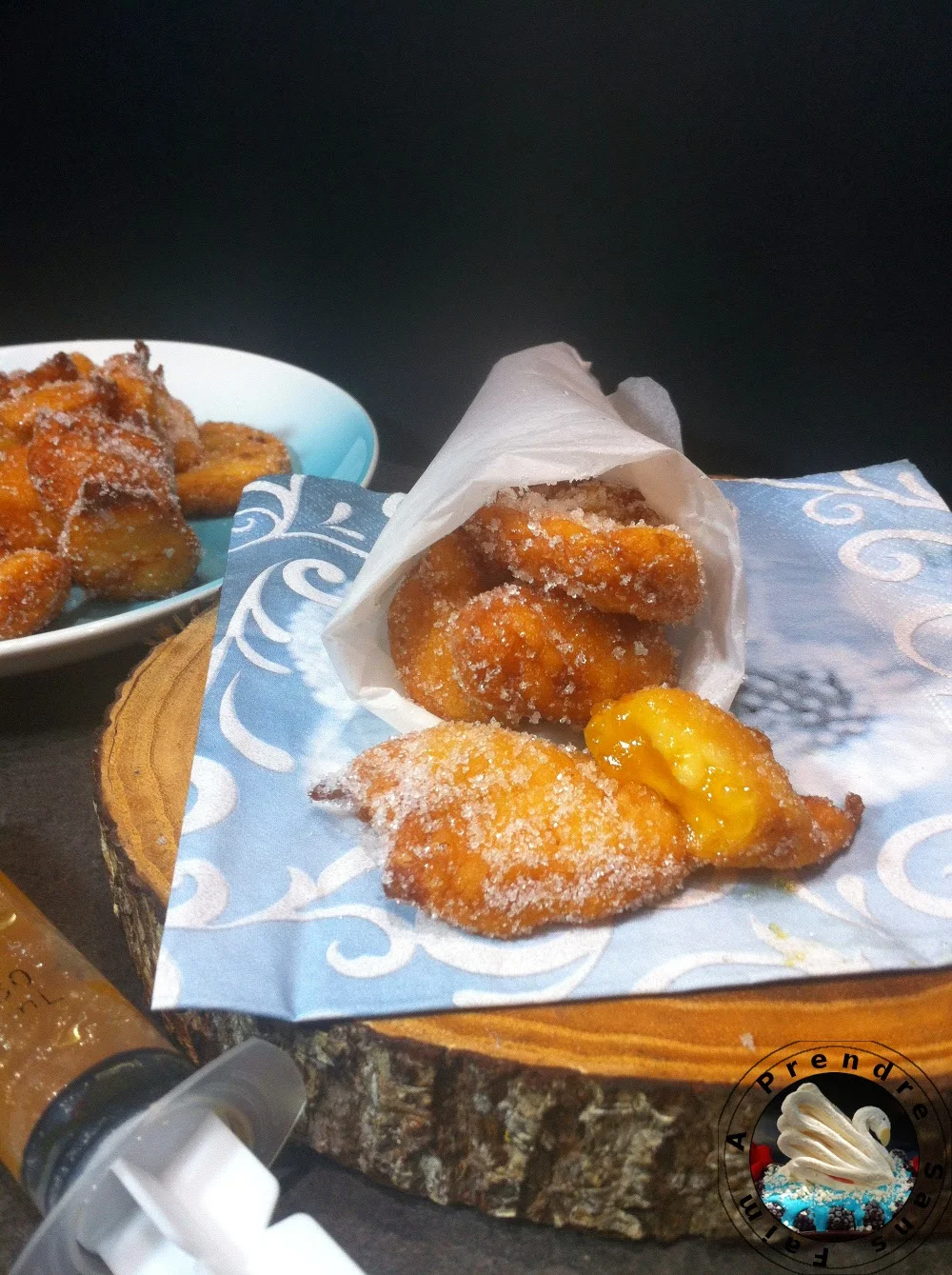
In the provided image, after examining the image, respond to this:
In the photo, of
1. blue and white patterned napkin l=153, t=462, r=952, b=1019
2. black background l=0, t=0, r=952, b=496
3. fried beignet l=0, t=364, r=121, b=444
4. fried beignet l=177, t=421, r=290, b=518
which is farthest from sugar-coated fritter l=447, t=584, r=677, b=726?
black background l=0, t=0, r=952, b=496

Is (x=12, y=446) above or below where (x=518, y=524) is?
below

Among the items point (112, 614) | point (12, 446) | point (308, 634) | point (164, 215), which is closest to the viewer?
point (308, 634)

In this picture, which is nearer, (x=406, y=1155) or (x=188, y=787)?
(x=406, y=1155)

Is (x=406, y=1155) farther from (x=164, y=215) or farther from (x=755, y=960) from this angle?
(x=164, y=215)

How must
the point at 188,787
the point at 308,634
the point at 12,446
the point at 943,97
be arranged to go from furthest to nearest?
1. the point at 943,97
2. the point at 12,446
3. the point at 308,634
4. the point at 188,787

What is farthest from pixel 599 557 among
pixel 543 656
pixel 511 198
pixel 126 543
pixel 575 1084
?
pixel 511 198

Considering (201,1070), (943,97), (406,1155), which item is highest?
(943,97)

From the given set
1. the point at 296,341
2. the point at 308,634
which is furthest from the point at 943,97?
the point at 308,634

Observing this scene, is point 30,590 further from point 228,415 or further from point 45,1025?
point 228,415
